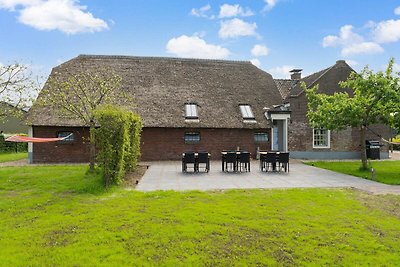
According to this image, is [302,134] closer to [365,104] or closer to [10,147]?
[365,104]

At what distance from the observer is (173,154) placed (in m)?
19.6

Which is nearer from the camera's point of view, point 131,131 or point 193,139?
point 131,131

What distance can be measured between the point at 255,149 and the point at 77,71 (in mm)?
12482

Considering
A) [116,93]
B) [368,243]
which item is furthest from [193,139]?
[368,243]

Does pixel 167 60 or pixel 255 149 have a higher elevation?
pixel 167 60

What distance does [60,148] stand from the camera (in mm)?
18641

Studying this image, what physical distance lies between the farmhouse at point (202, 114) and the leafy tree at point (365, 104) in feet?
18.6

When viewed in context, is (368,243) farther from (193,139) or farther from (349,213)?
(193,139)

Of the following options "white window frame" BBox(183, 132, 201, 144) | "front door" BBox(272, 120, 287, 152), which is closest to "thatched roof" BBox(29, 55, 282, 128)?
"white window frame" BBox(183, 132, 201, 144)

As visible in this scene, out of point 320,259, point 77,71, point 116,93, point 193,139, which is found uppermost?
point 77,71

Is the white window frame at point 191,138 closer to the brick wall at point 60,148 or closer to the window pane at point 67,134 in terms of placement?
the brick wall at point 60,148

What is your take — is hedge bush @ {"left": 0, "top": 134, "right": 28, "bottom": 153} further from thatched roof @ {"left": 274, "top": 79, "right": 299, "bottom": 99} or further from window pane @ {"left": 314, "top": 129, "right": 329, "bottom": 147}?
window pane @ {"left": 314, "top": 129, "right": 329, "bottom": 147}

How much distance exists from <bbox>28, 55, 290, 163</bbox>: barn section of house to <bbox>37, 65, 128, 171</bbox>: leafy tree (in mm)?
755

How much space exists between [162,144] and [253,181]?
9027 millimetres
